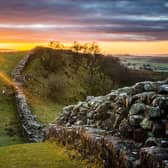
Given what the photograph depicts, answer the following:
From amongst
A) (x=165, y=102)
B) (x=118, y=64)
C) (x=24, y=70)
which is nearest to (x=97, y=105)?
(x=165, y=102)

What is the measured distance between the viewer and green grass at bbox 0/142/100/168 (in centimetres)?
1777

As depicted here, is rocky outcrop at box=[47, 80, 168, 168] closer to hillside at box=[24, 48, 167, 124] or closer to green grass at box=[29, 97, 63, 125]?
green grass at box=[29, 97, 63, 125]

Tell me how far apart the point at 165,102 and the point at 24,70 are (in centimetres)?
5433

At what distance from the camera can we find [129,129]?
1535 cm

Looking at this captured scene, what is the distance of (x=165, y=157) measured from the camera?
464 inches

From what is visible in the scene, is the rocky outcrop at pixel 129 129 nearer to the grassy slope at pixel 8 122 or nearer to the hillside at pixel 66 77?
the grassy slope at pixel 8 122

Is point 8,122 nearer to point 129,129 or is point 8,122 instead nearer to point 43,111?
point 43,111

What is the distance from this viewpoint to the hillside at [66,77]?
53.3m

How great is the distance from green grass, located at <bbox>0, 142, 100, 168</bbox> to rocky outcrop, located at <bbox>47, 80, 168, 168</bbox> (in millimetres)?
529

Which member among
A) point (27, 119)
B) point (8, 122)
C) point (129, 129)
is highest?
point (129, 129)

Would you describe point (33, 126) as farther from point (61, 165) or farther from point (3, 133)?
point (61, 165)

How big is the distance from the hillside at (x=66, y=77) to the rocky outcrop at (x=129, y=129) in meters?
19.4

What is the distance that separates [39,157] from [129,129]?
5286 millimetres

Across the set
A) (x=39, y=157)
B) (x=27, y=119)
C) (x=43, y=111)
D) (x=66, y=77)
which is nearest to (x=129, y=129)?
(x=39, y=157)
